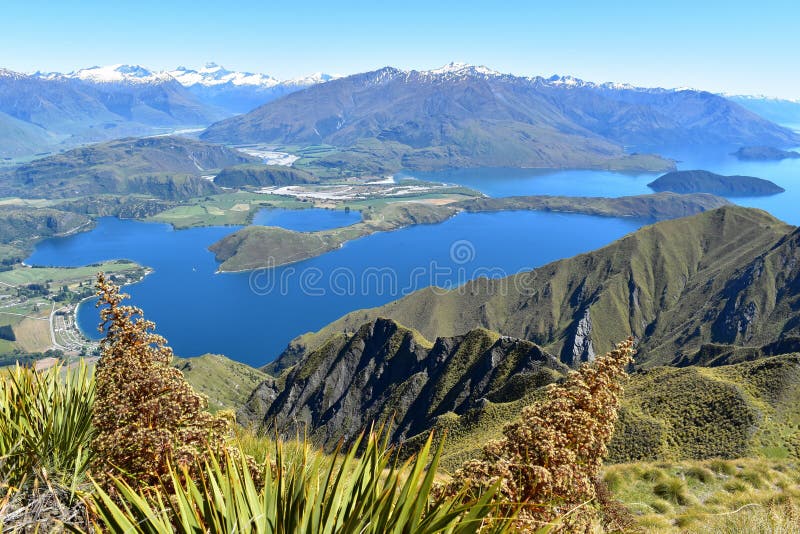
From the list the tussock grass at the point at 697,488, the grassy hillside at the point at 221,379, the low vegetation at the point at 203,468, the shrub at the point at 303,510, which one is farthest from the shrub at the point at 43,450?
the grassy hillside at the point at 221,379

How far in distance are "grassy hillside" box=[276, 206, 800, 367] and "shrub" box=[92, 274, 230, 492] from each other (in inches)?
4272

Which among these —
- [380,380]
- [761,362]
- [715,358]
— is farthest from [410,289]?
[761,362]

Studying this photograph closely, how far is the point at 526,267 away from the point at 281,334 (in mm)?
101395

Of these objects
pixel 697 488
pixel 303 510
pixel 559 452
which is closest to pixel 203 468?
pixel 303 510

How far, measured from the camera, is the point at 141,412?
6758 mm

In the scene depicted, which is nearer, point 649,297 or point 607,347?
point 607,347

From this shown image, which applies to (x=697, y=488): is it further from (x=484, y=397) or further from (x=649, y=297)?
(x=649, y=297)

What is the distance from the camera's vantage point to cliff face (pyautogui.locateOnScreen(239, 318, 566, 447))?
57219 millimetres

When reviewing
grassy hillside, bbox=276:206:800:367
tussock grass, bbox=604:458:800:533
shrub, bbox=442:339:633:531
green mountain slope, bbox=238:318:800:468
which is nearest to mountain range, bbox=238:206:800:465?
green mountain slope, bbox=238:318:800:468

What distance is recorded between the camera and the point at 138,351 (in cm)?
796

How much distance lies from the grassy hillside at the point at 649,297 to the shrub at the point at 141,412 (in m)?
108

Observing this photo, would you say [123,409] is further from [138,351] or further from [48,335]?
[48,335]

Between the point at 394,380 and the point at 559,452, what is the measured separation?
67704 mm

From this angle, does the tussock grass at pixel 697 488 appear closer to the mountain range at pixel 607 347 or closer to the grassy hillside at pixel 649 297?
the mountain range at pixel 607 347
